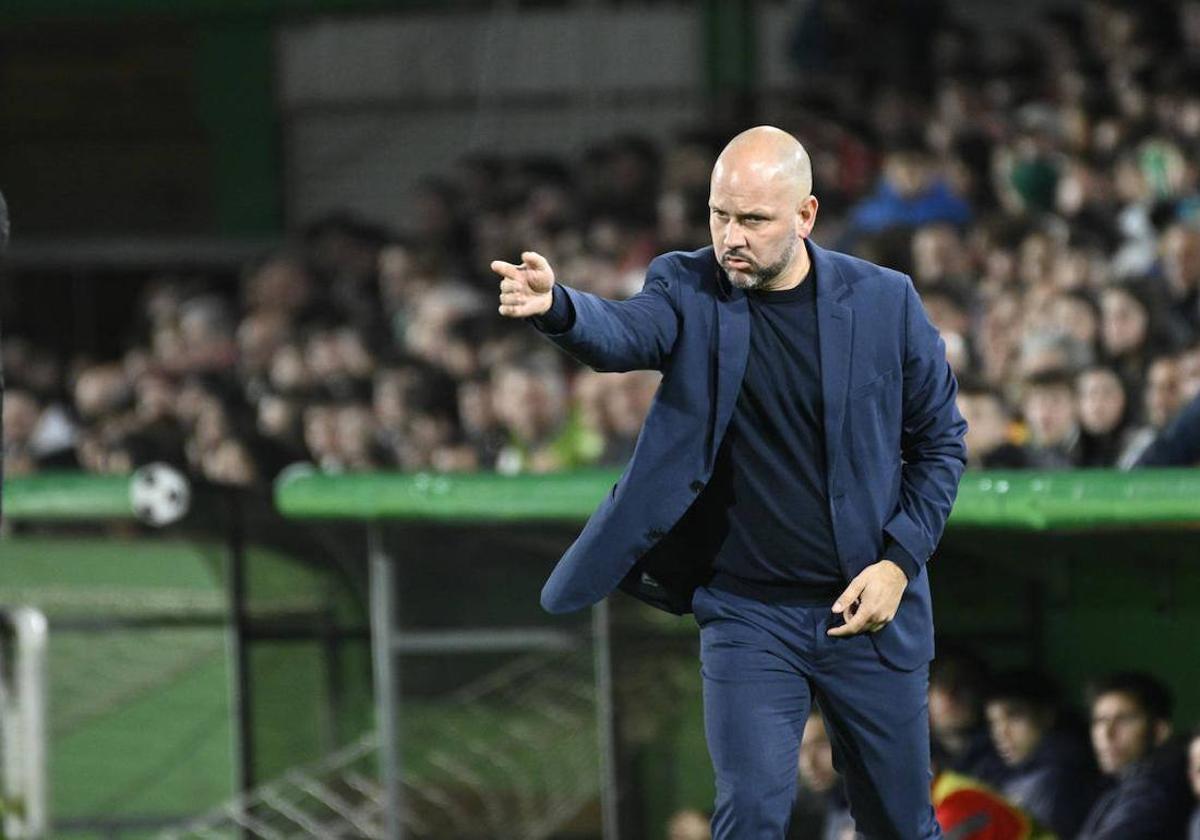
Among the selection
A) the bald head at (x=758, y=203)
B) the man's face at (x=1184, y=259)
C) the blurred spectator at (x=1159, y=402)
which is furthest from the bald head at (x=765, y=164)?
the man's face at (x=1184, y=259)

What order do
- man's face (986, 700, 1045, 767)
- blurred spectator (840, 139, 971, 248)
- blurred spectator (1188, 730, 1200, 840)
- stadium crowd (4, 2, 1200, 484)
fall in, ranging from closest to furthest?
1. blurred spectator (1188, 730, 1200, 840)
2. man's face (986, 700, 1045, 767)
3. stadium crowd (4, 2, 1200, 484)
4. blurred spectator (840, 139, 971, 248)

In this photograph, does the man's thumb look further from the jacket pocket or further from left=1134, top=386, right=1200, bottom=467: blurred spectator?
left=1134, top=386, right=1200, bottom=467: blurred spectator

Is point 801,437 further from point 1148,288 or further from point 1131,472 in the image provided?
point 1148,288

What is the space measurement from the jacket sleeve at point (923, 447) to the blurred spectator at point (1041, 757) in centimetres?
165

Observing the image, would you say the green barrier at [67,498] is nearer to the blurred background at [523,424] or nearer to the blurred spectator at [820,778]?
the blurred background at [523,424]

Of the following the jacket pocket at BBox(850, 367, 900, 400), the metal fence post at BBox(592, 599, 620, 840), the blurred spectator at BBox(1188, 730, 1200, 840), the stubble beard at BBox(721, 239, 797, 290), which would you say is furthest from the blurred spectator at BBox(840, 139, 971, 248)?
the stubble beard at BBox(721, 239, 797, 290)

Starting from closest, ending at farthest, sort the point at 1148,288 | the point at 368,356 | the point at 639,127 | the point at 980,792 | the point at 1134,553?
the point at 980,792 → the point at 1134,553 → the point at 1148,288 → the point at 368,356 → the point at 639,127

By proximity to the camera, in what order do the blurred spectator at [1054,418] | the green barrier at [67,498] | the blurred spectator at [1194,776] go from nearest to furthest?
1. the blurred spectator at [1194,776]
2. the blurred spectator at [1054,418]
3. the green barrier at [67,498]

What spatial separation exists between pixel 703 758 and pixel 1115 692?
4.94 feet

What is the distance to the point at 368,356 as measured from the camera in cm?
1201

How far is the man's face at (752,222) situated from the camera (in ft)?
15.1

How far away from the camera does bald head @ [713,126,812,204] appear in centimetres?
459

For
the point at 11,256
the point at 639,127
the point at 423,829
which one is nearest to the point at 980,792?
the point at 423,829

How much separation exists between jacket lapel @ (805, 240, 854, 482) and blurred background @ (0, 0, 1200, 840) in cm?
159
